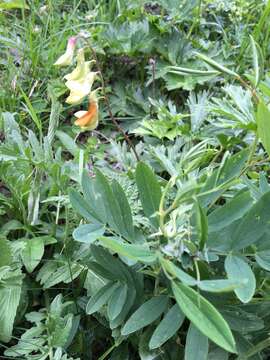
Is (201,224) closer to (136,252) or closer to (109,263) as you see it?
(136,252)

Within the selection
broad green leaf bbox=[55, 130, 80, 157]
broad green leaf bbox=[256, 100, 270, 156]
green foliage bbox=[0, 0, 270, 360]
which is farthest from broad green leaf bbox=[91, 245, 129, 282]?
broad green leaf bbox=[55, 130, 80, 157]

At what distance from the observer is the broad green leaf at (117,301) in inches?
33.6

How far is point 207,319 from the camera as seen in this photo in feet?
2.06

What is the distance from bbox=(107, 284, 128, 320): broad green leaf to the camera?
2.80ft

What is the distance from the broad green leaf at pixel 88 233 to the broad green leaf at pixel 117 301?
129 mm

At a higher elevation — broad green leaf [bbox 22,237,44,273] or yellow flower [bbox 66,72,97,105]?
yellow flower [bbox 66,72,97,105]

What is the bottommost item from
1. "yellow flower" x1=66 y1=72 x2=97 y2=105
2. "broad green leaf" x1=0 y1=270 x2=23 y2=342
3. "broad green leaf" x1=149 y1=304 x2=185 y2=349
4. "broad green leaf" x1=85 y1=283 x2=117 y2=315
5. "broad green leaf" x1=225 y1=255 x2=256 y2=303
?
"broad green leaf" x1=0 y1=270 x2=23 y2=342

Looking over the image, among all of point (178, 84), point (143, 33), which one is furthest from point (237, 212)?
point (143, 33)

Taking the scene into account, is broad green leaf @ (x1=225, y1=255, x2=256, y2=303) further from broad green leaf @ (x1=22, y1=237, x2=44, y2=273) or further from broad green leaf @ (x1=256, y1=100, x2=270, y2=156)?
broad green leaf @ (x1=22, y1=237, x2=44, y2=273)

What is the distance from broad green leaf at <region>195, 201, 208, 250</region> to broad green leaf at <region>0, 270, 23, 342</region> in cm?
40

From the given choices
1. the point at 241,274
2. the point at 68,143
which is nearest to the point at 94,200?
the point at 241,274

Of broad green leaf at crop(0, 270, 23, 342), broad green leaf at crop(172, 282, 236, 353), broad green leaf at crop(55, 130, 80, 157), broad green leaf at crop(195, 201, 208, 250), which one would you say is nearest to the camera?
broad green leaf at crop(172, 282, 236, 353)

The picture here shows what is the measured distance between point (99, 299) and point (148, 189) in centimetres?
22

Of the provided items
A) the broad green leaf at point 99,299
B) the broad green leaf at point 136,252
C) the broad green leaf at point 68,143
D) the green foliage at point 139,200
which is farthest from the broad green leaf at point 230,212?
the broad green leaf at point 68,143
